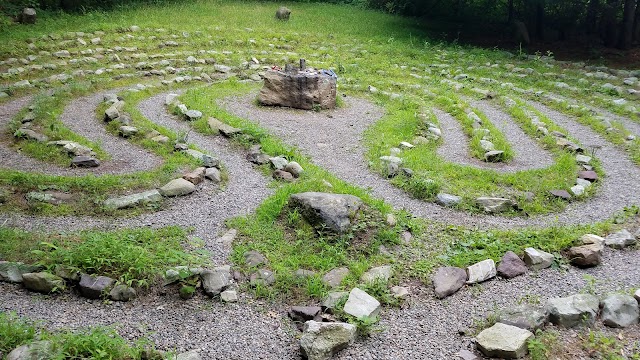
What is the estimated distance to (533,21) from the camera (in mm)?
26609

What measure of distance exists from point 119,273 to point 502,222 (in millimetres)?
6335

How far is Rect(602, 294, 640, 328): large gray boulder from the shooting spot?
645 centimetres

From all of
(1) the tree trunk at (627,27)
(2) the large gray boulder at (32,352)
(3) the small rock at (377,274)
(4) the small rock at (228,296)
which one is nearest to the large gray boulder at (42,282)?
(2) the large gray boulder at (32,352)

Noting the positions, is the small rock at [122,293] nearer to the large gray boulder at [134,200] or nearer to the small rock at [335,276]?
the small rock at [335,276]

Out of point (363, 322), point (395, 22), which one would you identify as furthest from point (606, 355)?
point (395, 22)

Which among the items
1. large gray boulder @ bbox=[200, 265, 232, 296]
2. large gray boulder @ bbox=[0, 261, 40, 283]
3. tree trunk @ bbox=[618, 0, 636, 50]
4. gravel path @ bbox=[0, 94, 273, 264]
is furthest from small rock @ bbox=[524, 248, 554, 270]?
tree trunk @ bbox=[618, 0, 636, 50]

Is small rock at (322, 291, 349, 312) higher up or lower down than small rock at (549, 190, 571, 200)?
lower down

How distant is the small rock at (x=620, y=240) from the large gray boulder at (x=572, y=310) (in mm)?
2162

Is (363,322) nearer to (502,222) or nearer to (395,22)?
(502,222)

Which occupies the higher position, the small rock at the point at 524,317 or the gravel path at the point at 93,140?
the small rock at the point at 524,317

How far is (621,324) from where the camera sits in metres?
6.42

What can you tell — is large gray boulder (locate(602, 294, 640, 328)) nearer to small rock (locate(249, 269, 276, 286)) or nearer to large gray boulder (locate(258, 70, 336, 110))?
small rock (locate(249, 269, 276, 286))

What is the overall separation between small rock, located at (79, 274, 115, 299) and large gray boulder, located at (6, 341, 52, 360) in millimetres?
1294

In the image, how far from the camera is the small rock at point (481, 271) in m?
7.48
